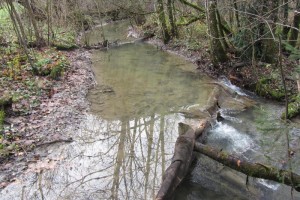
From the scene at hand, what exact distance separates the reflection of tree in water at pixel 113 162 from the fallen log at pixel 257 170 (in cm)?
128

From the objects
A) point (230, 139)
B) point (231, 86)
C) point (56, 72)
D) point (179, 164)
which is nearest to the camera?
point (179, 164)

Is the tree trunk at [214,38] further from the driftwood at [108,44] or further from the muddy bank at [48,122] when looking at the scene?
the driftwood at [108,44]

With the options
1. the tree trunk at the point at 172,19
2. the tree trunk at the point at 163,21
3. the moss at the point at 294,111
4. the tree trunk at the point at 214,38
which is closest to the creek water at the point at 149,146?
the moss at the point at 294,111

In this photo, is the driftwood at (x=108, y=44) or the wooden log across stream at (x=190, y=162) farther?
the driftwood at (x=108, y=44)

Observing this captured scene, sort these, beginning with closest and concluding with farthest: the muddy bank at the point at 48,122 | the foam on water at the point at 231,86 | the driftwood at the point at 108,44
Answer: the muddy bank at the point at 48,122
the foam on water at the point at 231,86
the driftwood at the point at 108,44

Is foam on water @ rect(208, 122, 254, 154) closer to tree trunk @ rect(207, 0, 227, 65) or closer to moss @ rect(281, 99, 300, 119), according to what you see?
moss @ rect(281, 99, 300, 119)

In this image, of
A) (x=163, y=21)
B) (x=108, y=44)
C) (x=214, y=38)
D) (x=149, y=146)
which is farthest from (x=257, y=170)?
(x=108, y=44)

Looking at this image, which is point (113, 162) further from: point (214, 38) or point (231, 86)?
point (214, 38)

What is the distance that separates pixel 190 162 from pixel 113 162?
1743 mm

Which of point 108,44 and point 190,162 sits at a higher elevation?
point 108,44

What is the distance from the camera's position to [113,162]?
22.8ft

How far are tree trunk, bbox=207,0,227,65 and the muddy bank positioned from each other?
5235 mm

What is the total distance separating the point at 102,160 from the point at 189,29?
1361 cm

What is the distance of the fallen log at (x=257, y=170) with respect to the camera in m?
4.75
